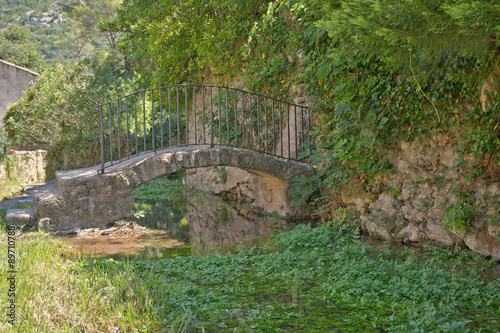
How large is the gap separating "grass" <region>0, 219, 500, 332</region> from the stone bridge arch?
1345 mm

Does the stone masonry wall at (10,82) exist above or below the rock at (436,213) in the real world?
above

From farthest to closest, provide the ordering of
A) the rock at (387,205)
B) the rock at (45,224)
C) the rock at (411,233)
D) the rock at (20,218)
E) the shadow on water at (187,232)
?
the rock at (20,218)
the rock at (45,224)
the shadow on water at (187,232)
the rock at (387,205)
the rock at (411,233)

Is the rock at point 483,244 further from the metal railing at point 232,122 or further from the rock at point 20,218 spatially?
the rock at point 20,218

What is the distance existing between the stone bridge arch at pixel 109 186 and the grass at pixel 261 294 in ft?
4.41

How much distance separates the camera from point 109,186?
260 inches

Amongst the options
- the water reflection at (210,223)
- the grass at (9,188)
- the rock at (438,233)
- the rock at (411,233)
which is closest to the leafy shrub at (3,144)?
the grass at (9,188)

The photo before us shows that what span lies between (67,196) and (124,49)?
800cm

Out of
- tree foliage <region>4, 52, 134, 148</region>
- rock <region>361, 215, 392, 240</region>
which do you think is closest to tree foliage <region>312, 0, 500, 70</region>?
rock <region>361, 215, 392, 240</region>

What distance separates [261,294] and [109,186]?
3.48m

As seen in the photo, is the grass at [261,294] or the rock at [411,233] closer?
the grass at [261,294]

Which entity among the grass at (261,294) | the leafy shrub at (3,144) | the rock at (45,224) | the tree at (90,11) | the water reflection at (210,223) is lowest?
the water reflection at (210,223)

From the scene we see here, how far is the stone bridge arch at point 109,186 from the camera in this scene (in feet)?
21.2

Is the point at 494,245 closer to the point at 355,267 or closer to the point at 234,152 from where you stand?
the point at 355,267

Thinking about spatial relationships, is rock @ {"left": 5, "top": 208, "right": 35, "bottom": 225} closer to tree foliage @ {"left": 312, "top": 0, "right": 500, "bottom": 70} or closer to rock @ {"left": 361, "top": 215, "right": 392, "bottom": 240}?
rock @ {"left": 361, "top": 215, "right": 392, "bottom": 240}
